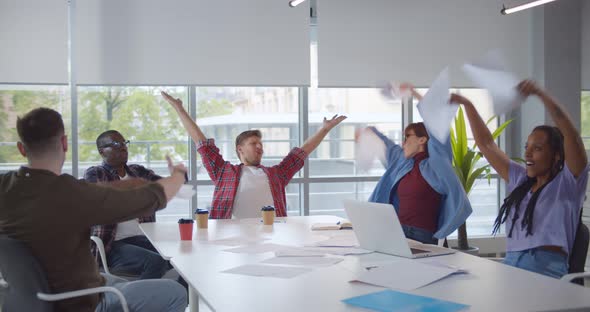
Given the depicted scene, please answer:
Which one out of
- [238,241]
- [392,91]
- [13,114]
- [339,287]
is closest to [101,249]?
[238,241]

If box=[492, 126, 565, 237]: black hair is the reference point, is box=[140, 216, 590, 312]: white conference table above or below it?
below

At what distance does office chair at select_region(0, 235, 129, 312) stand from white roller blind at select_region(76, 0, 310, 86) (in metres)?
3.59

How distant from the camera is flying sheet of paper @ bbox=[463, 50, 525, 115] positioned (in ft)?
9.44

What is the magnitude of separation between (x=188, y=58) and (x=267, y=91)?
3999 millimetres

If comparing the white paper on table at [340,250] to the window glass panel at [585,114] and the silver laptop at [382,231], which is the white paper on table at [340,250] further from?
the window glass panel at [585,114]

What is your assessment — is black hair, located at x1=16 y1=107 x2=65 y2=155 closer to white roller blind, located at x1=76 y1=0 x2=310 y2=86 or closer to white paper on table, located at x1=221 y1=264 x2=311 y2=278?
white paper on table, located at x1=221 y1=264 x2=311 y2=278

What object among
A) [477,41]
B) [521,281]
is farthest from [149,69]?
[521,281]

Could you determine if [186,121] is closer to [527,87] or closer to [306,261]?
[306,261]

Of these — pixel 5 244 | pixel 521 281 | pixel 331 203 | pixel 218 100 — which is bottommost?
pixel 331 203

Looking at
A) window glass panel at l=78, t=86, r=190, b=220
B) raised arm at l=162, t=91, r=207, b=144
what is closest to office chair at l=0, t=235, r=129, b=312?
raised arm at l=162, t=91, r=207, b=144

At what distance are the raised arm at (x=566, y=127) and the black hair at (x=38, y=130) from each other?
1.92 metres

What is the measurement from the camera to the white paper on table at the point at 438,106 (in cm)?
295

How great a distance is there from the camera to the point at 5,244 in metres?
2.21

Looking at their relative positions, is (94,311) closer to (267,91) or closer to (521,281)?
(521,281)
